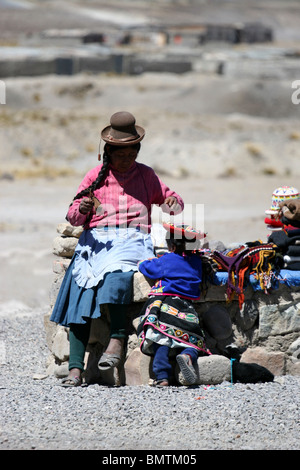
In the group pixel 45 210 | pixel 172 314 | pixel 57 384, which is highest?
pixel 172 314

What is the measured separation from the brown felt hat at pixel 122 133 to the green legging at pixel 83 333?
116 centimetres

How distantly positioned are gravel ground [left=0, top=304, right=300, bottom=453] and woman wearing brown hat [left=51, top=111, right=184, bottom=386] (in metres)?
0.33

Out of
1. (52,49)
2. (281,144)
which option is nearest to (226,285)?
(281,144)

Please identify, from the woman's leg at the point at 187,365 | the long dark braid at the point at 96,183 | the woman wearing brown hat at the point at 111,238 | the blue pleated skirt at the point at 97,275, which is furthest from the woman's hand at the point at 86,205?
the woman's leg at the point at 187,365

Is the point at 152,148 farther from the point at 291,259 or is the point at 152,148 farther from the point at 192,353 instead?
the point at 192,353

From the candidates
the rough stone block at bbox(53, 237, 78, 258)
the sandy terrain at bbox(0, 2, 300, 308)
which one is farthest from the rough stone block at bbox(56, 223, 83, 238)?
the sandy terrain at bbox(0, 2, 300, 308)

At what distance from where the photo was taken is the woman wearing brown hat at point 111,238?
17.8 feet

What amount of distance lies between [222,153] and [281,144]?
257cm

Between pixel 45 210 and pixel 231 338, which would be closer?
pixel 231 338

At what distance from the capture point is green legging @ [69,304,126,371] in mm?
5430

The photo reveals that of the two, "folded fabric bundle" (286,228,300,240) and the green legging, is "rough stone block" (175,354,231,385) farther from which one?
"folded fabric bundle" (286,228,300,240)

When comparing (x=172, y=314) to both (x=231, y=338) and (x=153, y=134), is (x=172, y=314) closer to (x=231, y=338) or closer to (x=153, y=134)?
(x=231, y=338)

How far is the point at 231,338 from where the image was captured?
18.7 ft

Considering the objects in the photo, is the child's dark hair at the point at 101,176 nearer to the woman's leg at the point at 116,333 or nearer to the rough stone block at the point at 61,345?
the woman's leg at the point at 116,333
